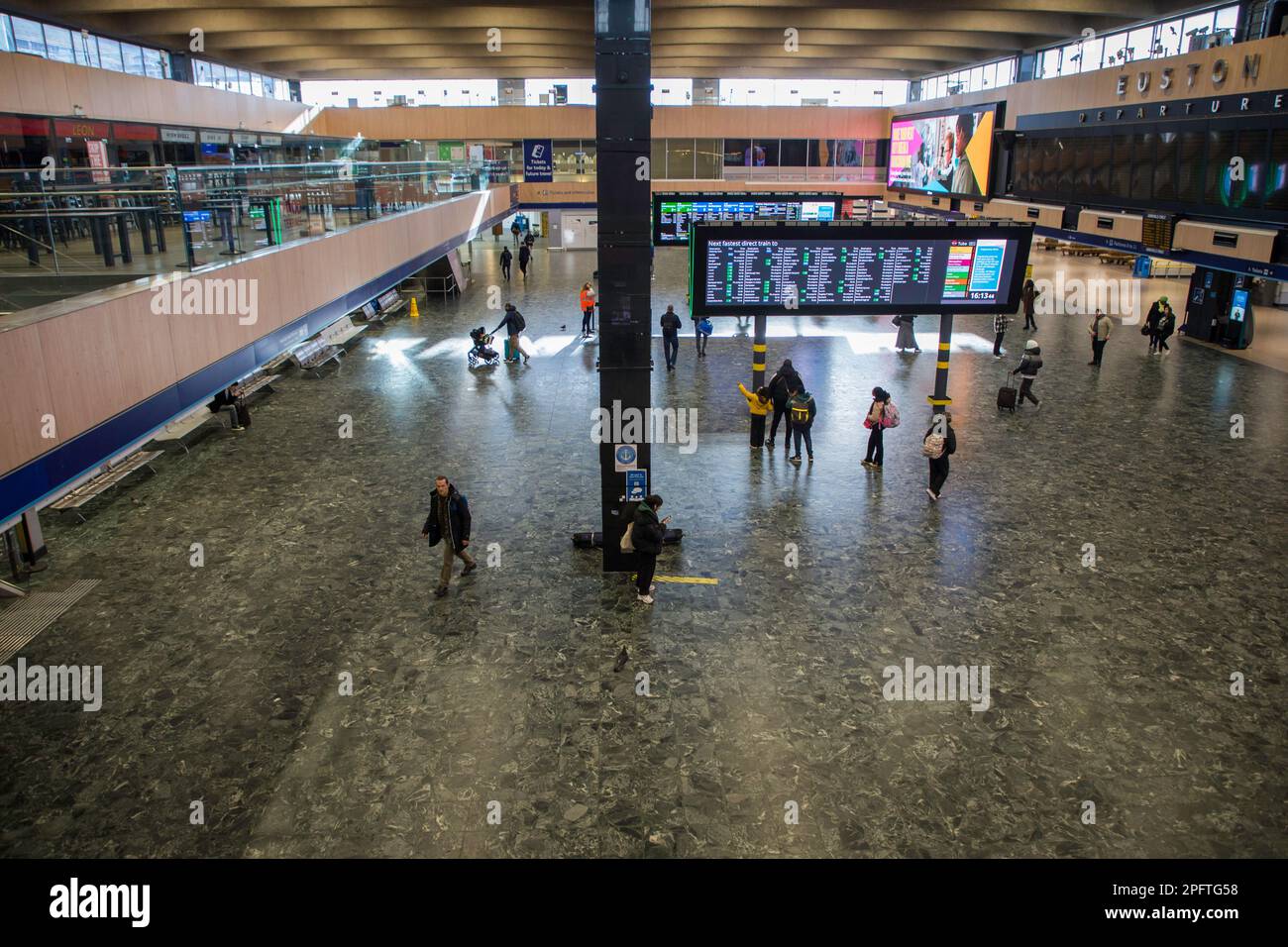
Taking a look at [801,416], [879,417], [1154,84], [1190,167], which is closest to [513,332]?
[801,416]

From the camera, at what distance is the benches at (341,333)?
80.1 feet

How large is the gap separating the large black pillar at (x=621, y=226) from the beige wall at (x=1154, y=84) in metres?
14.2

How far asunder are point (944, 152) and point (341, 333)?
→ 24.1 m

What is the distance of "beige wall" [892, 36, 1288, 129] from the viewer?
1662cm

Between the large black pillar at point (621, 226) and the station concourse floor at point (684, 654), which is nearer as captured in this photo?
the station concourse floor at point (684, 654)

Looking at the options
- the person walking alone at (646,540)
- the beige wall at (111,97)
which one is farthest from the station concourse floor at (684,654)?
the beige wall at (111,97)

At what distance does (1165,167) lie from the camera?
1989 cm

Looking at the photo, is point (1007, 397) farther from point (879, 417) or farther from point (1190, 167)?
point (1190, 167)

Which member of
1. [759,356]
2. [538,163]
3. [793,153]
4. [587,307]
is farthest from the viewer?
[793,153]

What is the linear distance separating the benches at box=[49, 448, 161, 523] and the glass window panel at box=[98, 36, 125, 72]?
26863 mm

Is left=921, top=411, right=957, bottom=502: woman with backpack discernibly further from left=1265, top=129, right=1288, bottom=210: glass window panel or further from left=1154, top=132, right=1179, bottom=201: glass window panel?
left=1154, top=132, right=1179, bottom=201: glass window panel

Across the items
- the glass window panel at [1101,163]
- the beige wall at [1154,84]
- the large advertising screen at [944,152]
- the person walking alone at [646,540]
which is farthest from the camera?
the large advertising screen at [944,152]

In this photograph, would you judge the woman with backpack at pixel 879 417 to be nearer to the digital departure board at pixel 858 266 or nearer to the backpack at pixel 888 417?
the backpack at pixel 888 417
